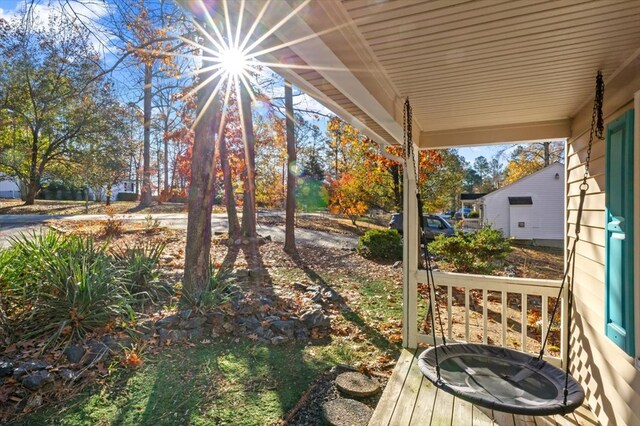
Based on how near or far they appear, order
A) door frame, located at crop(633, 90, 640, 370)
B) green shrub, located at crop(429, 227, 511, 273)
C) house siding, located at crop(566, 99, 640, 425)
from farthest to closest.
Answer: green shrub, located at crop(429, 227, 511, 273) → house siding, located at crop(566, 99, 640, 425) → door frame, located at crop(633, 90, 640, 370)

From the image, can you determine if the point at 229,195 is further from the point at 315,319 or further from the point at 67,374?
the point at 67,374

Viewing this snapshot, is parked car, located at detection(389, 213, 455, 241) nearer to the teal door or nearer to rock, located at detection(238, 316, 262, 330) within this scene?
rock, located at detection(238, 316, 262, 330)

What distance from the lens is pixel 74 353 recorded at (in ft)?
10.7

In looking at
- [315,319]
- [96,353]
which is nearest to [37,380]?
[96,353]

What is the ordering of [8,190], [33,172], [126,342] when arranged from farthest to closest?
[8,190] → [33,172] → [126,342]

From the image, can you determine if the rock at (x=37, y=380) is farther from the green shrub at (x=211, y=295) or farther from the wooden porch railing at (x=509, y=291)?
the wooden porch railing at (x=509, y=291)

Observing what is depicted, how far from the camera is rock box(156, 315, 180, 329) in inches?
159

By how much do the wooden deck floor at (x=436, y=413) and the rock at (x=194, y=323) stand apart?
7.95 feet

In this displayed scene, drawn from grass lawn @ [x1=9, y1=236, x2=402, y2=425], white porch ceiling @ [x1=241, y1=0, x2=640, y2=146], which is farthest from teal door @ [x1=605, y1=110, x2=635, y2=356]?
grass lawn @ [x1=9, y1=236, x2=402, y2=425]

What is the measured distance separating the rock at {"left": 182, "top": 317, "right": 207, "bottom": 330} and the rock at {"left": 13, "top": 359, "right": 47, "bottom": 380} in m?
1.32

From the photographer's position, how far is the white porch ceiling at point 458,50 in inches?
57.3

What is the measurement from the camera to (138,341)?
3.68 m

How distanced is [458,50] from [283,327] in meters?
3.46

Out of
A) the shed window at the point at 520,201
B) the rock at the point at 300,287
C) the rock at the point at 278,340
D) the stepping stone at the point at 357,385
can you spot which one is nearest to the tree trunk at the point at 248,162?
the rock at the point at 300,287
